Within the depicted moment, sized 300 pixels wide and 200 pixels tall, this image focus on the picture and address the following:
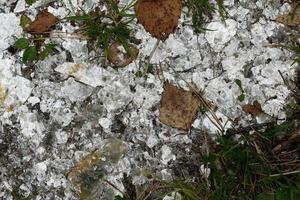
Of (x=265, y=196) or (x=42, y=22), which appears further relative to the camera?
(x=42, y=22)

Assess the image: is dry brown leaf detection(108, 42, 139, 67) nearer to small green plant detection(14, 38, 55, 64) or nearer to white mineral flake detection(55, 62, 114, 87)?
white mineral flake detection(55, 62, 114, 87)

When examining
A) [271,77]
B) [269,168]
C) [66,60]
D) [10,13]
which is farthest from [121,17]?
[269,168]

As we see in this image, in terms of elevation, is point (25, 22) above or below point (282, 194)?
above

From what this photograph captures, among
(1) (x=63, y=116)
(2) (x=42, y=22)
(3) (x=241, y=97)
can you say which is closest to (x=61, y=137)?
(1) (x=63, y=116)

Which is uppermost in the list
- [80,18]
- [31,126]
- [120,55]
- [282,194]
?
[80,18]

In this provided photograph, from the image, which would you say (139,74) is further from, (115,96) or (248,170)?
(248,170)

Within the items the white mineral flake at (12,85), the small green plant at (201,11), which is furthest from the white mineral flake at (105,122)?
the small green plant at (201,11)

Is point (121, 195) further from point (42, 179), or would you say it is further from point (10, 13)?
point (10, 13)

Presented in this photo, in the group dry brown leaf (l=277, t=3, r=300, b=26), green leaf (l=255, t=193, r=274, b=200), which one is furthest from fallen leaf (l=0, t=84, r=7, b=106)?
dry brown leaf (l=277, t=3, r=300, b=26)
